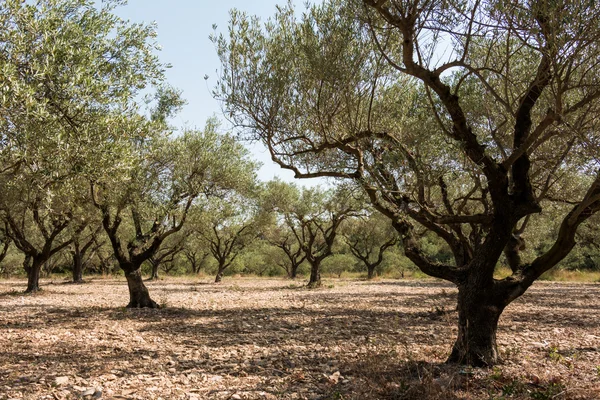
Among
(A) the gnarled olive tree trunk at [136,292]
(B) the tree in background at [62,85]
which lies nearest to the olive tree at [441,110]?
(B) the tree in background at [62,85]

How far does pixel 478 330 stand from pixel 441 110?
21.9 ft

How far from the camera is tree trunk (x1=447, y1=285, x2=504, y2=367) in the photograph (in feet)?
22.8

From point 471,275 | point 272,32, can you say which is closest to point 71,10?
point 272,32

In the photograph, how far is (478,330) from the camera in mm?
7039

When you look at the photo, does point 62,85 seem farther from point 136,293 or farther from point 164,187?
point 136,293

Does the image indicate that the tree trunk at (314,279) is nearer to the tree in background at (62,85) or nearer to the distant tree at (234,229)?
the distant tree at (234,229)

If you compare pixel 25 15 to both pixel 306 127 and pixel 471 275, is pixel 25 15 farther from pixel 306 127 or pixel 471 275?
pixel 471 275

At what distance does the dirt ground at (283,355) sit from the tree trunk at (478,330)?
1.04 feet

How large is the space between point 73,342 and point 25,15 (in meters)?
6.60

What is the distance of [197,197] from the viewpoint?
54.3 ft

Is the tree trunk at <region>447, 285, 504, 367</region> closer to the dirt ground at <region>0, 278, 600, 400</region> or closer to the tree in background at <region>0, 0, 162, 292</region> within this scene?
the dirt ground at <region>0, 278, 600, 400</region>

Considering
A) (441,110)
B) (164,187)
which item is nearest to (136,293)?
(164,187)

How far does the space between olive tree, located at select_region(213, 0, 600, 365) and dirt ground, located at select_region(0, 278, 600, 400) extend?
44.6 inches

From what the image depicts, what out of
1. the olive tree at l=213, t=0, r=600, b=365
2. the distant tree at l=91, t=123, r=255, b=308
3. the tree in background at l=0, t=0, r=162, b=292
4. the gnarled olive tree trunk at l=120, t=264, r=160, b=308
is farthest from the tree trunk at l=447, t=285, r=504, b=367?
the gnarled olive tree trunk at l=120, t=264, r=160, b=308
